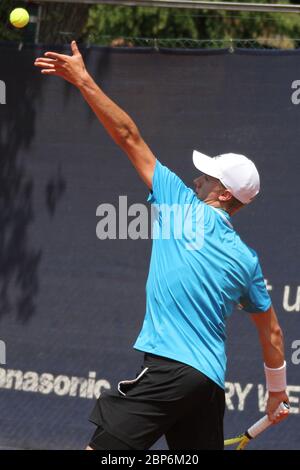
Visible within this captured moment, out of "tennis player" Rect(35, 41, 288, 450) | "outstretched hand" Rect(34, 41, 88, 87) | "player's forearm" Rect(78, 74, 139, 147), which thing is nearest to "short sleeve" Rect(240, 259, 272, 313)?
"tennis player" Rect(35, 41, 288, 450)

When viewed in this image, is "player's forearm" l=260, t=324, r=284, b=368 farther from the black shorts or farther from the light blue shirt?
the black shorts

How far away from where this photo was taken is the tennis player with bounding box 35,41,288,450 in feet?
11.4

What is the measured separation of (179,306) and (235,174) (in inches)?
23.1

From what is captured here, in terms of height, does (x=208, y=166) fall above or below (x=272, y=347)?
above

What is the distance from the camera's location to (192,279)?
356cm

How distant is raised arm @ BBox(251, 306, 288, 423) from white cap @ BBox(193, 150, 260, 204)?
19.8 inches

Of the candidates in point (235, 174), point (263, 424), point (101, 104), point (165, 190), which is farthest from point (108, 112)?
point (263, 424)

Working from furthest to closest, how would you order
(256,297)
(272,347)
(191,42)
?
(191,42) < (272,347) < (256,297)

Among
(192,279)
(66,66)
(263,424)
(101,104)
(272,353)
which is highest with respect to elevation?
(66,66)

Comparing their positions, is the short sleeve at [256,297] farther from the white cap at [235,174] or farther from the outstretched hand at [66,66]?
the outstretched hand at [66,66]

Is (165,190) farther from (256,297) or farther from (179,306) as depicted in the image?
(256,297)

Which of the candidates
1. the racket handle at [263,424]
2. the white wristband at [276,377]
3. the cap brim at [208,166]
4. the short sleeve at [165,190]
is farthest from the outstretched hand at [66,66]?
the racket handle at [263,424]

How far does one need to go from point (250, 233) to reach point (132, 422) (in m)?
1.97

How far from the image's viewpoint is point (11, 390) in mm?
5441
